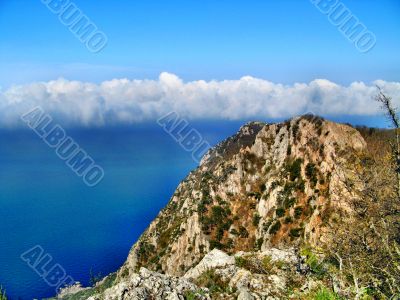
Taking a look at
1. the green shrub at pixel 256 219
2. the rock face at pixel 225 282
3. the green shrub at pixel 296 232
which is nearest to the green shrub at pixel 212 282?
the rock face at pixel 225 282

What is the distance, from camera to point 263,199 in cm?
8975

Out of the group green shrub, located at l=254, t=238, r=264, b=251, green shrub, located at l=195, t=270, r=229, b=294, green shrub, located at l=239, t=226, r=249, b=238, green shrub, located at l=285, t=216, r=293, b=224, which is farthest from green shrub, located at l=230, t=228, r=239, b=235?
green shrub, located at l=195, t=270, r=229, b=294

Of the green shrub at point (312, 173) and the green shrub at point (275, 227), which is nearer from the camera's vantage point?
the green shrub at point (312, 173)

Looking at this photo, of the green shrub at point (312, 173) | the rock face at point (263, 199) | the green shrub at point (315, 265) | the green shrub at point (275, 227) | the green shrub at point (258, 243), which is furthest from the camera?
the green shrub at point (258, 243)

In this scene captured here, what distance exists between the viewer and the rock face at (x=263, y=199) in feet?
245

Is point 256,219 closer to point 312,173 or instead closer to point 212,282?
point 312,173

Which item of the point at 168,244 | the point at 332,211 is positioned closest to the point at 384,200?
the point at 332,211

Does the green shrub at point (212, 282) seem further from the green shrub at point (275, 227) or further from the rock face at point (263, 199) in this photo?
the green shrub at point (275, 227)

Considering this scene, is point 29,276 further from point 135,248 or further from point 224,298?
point 224,298

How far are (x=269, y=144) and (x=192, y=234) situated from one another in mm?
32753

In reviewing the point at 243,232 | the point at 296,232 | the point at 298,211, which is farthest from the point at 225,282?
the point at 243,232

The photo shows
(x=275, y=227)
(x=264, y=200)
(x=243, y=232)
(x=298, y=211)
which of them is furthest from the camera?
(x=243, y=232)

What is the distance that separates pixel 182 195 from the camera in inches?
6004

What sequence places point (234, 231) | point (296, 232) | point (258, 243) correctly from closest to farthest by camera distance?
1. point (296, 232)
2. point (258, 243)
3. point (234, 231)
